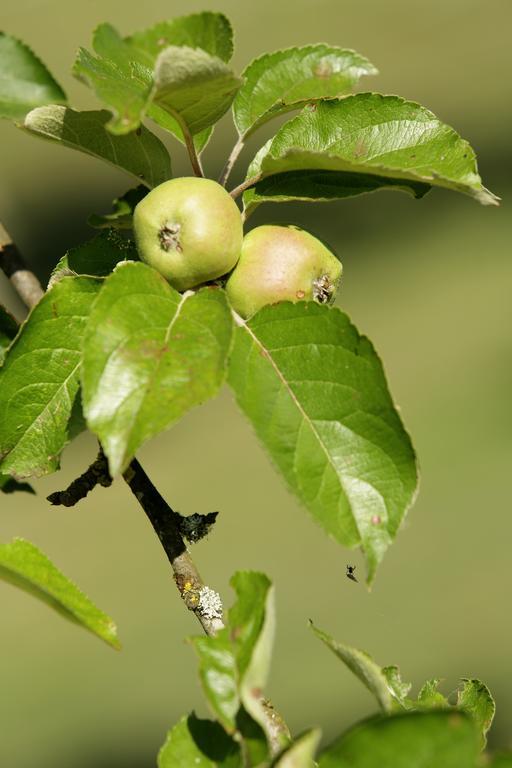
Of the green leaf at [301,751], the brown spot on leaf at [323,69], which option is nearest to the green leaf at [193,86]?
the brown spot on leaf at [323,69]

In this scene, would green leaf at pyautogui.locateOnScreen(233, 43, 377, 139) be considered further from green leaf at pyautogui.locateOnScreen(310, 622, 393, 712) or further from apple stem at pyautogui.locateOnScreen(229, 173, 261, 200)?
green leaf at pyautogui.locateOnScreen(310, 622, 393, 712)

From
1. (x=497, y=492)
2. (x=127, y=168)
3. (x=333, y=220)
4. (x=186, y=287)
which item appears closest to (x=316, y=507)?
(x=186, y=287)

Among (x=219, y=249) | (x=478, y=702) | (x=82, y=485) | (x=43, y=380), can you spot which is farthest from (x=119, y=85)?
(x=478, y=702)

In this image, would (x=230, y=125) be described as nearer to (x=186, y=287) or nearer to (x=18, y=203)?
(x=18, y=203)

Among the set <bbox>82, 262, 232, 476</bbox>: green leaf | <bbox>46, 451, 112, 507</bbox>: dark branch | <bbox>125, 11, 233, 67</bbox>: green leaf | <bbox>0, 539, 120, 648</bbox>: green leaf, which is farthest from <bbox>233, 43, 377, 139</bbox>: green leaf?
<bbox>0, 539, 120, 648</bbox>: green leaf

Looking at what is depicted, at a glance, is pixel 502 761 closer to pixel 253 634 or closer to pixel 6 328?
pixel 253 634

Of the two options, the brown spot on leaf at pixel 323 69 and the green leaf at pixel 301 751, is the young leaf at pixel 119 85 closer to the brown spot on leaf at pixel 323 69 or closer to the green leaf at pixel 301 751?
the brown spot on leaf at pixel 323 69
